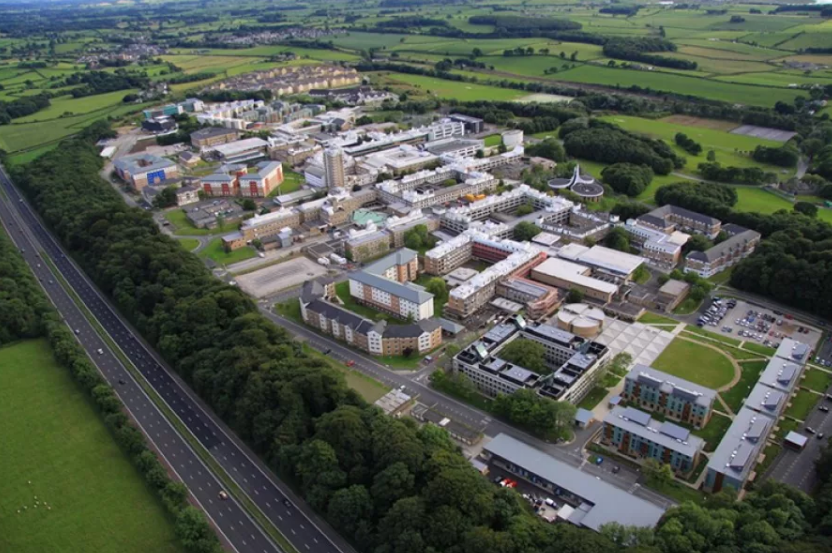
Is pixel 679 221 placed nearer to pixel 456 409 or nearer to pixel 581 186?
pixel 581 186

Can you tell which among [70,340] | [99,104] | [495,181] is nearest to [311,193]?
[495,181]

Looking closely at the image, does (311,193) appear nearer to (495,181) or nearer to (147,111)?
(495,181)

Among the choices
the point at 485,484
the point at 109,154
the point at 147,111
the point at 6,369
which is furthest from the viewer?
the point at 147,111

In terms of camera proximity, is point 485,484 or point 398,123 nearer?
point 485,484

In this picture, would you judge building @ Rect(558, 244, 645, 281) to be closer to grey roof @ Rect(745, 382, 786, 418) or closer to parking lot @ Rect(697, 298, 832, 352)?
parking lot @ Rect(697, 298, 832, 352)

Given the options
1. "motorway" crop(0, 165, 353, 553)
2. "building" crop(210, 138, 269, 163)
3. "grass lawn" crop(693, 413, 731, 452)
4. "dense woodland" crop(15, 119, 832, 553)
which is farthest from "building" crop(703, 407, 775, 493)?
"building" crop(210, 138, 269, 163)

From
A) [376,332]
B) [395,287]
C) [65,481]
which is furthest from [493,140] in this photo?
[65,481]

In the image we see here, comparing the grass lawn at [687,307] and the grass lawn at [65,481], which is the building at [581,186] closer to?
the grass lawn at [687,307]
